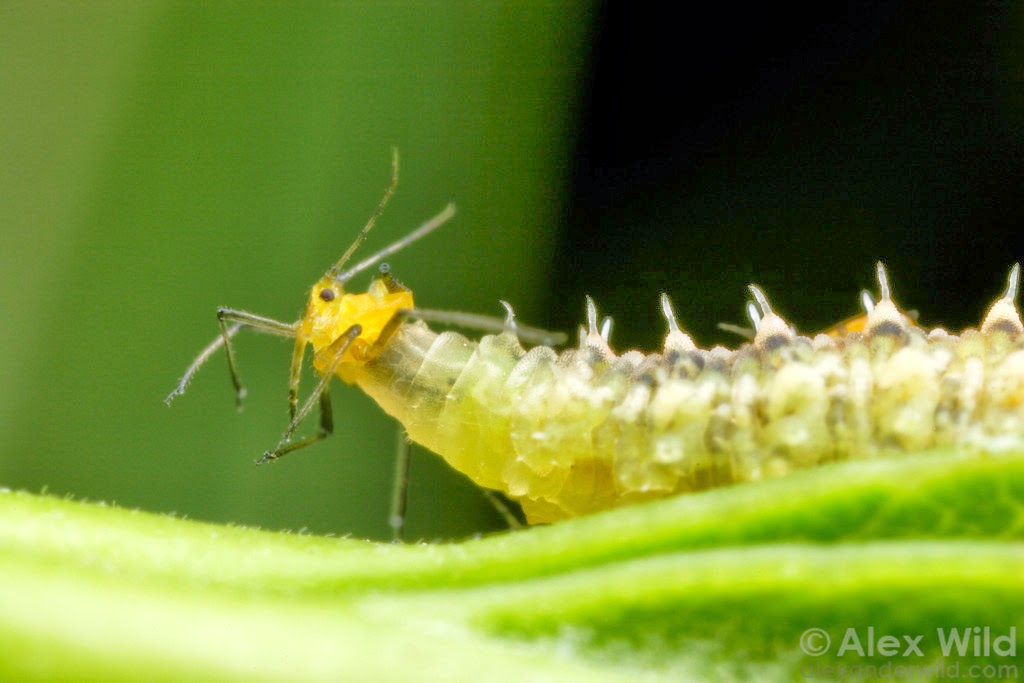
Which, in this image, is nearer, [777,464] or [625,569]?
[625,569]

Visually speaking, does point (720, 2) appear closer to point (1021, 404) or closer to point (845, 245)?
point (845, 245)

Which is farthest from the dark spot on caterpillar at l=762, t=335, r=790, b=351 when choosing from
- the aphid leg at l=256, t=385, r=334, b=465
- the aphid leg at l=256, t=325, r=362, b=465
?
the aphid leg at l=256, t=385, r=334, b=465

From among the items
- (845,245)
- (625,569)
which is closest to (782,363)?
(625,569)

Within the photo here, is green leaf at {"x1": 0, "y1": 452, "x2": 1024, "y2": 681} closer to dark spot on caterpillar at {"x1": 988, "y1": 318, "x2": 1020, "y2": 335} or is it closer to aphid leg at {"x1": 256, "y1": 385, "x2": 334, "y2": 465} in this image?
dark spot on caterpillar at {"x1": 988, "y1": 318, "x2": 1020, "y2": 335}

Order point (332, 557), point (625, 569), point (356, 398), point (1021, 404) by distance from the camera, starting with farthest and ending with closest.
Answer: point (356, 398), point (1021, 404), point (332, 557), point (625, 569)

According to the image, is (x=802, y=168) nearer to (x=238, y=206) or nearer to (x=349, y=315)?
(x=238, y=206)

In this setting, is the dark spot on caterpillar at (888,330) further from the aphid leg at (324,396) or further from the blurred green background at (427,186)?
the blurred green background at (427,186)
